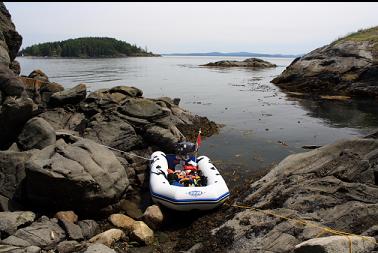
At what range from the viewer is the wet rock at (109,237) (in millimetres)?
9547

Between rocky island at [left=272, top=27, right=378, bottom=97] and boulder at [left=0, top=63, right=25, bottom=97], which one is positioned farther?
rocky island at [left=272, top=27, right=378, bottom=97]

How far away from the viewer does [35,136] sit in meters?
13.5

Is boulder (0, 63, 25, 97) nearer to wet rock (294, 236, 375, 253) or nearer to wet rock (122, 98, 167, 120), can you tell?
wet rock (122, 98, 167, 120)

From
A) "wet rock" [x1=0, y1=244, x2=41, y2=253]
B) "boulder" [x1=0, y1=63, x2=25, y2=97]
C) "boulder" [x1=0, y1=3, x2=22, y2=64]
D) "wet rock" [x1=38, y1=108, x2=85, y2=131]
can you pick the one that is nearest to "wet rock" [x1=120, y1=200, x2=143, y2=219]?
"wet rock" [x1=0, y1=244, x2=41, y2=253]

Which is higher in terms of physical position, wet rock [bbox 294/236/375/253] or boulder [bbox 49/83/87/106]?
boulder [bbox 49/83/87/106]

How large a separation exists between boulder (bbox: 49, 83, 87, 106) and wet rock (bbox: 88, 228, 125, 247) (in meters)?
11.2

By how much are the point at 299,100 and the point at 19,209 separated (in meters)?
30.6

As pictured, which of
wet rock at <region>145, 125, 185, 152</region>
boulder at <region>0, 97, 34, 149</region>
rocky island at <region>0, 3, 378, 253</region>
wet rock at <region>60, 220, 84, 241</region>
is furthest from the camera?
wet rock at <region>145, 125, 185, 152</region>

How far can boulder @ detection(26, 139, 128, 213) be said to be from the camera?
10.6 metres

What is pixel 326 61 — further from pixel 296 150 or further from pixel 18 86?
pixel 18 86

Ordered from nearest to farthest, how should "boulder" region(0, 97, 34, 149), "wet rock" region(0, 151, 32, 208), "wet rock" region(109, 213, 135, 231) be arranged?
"wet rock" region(109, 213, 135, 231) → "wet rock" region(0, 151, 32, 208) → "boulder" region(0, 97, 34, 149)

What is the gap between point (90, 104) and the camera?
1942 centimetres

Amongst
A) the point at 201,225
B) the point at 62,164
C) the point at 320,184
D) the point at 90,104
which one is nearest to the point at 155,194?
the point at 201,225

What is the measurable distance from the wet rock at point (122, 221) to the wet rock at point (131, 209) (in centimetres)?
56
